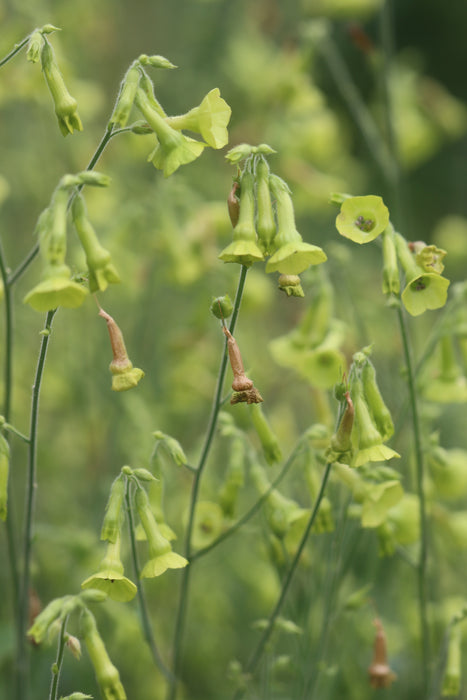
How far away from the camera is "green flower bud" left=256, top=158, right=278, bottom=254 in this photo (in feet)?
4.93

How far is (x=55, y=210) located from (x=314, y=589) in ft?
4.11

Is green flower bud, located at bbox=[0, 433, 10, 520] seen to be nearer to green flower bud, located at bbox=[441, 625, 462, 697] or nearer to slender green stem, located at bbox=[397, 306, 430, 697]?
slender green stem, located at bbox=[397, 306, 430, 697]

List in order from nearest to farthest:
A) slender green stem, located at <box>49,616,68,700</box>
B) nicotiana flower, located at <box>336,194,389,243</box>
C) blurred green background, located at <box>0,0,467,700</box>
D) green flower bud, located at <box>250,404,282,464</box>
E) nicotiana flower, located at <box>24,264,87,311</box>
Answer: nicotiana flower, located at <box>24,264,87,311</box>
slender green stem, located at <box>49,616,68,700</box>
nicotiana flower, located at <box>336,194,389,243</box>
green flower bud, located at <box>250,404,282,464</box>
blurred green background, located at <box>0,0,467,700</box>

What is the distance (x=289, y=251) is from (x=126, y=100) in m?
0.41

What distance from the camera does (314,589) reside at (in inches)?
82.0

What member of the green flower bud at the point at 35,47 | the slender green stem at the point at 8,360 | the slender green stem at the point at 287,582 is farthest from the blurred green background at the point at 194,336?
the green flower bud at the point at 35,47

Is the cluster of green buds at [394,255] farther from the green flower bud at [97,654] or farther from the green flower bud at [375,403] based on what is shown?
the green flower bud at [97,654]

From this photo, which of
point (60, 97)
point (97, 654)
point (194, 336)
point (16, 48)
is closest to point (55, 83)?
point (60, 97)

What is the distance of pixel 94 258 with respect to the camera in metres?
1.38

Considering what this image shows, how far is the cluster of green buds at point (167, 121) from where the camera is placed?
1.47 meters

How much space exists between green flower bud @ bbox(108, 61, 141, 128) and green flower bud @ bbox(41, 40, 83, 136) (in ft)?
0.33

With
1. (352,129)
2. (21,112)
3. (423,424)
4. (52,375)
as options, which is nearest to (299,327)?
(423,424)

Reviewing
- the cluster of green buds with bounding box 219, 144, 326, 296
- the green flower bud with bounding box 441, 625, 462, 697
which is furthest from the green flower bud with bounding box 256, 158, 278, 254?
the green flower bud with bounding box 441, 625, 462, 697

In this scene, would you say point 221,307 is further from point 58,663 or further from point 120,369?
point 58,663
